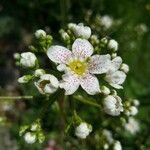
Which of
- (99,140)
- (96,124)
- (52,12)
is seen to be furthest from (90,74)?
(52,12)

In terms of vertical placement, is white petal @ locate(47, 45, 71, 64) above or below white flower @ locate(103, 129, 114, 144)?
above

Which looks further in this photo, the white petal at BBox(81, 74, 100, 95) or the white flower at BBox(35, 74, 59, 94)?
the white petal at BBox(81, 74, 100, 95)

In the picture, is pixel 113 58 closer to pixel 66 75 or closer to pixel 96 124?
pixel 66 75

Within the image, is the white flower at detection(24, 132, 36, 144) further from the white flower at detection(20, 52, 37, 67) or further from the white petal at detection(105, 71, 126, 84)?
the white petal at detection(105, 71, 126, 84)

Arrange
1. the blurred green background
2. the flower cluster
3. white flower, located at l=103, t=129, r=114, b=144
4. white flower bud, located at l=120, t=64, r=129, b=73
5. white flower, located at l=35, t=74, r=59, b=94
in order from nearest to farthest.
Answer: white flower, located at l=35, t=74, r=59, b=94 → the flower cluster → white flower bud, located at l=120, t=64, r=129, b=73 → white flower, located at l=103, t=129, r=114, b=144 → the blurred green background

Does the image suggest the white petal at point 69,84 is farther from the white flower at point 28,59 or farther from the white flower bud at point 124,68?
the white flower bud at point 124,68

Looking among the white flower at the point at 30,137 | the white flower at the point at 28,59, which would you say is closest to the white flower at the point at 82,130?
the white flower at the point at 30,137

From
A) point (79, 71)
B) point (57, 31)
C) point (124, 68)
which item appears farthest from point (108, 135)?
point (57, 31)

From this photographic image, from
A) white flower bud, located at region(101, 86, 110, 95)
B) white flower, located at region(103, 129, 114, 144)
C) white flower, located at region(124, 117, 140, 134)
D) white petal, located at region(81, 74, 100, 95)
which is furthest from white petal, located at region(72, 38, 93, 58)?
white flower, located at region(124, 117, 140, 134)
